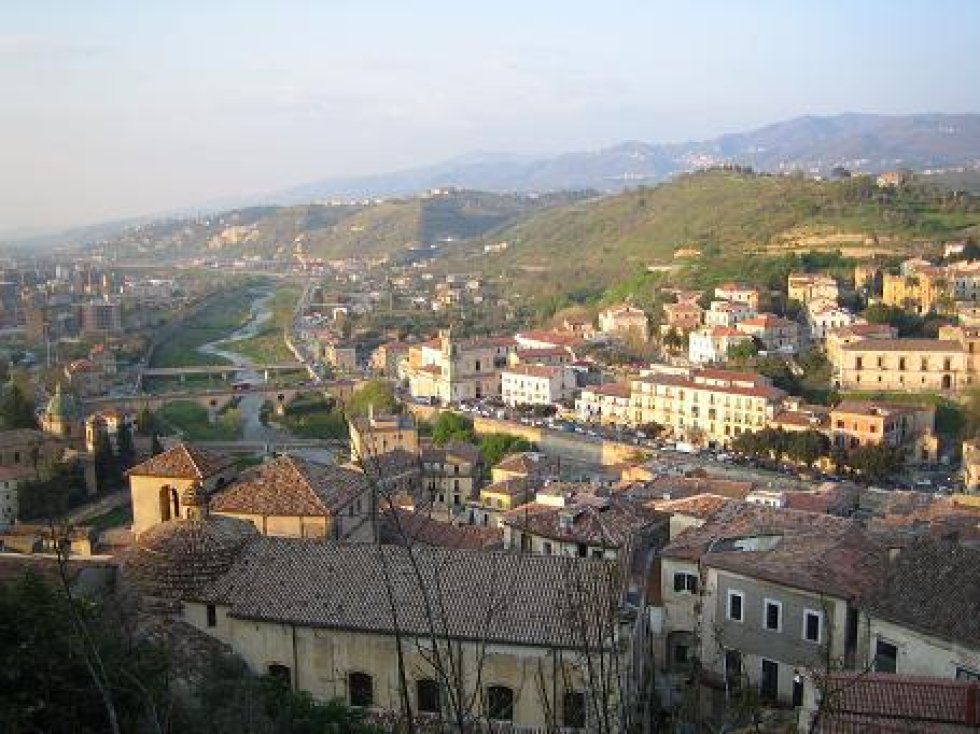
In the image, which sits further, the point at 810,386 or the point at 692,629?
the point at 810,386

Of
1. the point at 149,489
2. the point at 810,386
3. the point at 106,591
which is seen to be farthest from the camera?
the point at 810,386

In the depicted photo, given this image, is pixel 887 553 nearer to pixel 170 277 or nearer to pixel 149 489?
pixel 149 489

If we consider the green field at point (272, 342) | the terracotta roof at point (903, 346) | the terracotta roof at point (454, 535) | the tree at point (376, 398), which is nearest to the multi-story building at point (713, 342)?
the terracotta roof at point (903, 346)

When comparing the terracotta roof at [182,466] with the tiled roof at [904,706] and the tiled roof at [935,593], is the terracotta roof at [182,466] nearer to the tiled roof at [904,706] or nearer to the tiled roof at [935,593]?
the tiled roof at [935,593]

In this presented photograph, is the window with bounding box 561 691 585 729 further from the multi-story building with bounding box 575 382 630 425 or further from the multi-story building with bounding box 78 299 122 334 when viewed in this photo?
the multi-story building with bounding box 78 299 122 334

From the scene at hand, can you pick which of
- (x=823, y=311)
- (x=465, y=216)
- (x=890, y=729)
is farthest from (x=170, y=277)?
(x=890, y=729)

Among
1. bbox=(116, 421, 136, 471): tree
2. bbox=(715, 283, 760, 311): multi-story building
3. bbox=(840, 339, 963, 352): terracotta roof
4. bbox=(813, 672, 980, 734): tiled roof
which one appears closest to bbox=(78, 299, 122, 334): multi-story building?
bbox=(116, 421, 136, 471): tree
